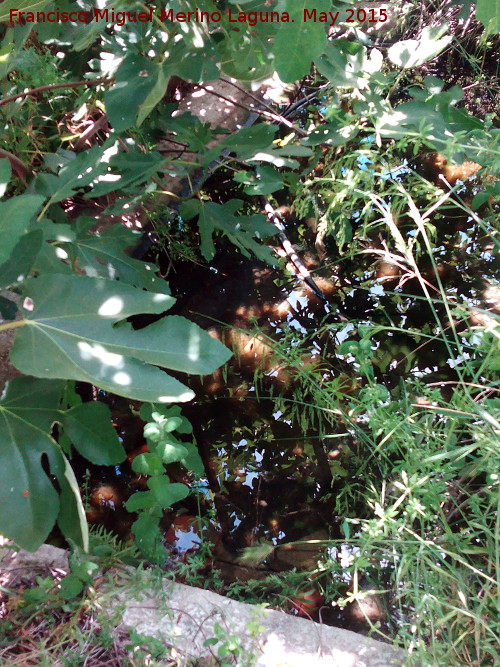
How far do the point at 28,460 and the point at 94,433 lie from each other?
6.7 inches

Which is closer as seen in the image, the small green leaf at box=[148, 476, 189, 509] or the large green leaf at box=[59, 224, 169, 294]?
the small green leaf at box=[148, 476, 189, 509]

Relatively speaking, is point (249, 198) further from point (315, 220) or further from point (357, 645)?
point (357, 645)

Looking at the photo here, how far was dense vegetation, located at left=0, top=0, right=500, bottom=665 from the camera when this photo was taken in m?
1.11

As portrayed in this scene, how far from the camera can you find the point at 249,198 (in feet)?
9.14

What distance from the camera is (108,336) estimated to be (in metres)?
1.10

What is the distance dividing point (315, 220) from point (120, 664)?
197 centimetres

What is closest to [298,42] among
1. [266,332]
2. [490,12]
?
[490,12]

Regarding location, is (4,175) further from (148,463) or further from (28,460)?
(148,463)

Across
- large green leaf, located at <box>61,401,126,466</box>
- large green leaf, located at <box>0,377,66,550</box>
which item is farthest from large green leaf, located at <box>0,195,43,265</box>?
large green leaf, located at <box>61,401,126,466</box>

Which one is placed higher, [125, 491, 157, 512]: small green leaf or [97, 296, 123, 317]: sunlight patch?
[97, 296, 123, 317]: sunlight patch

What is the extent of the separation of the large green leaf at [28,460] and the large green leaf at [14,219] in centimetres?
33

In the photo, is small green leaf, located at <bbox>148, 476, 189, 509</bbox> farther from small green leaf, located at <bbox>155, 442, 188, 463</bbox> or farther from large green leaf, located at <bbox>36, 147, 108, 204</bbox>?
large green leaf, located at <bbox>36, 147, 108, 204</bbox>

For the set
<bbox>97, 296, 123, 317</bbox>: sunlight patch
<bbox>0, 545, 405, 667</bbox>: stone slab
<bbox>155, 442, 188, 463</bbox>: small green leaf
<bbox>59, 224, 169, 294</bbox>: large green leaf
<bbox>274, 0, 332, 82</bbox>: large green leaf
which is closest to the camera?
<bbox>274, 0, 332, 82</bbox>: large green leaf

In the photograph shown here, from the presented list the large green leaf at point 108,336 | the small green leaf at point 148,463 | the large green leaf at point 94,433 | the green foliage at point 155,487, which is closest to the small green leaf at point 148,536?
the green foliage at point 155,487
